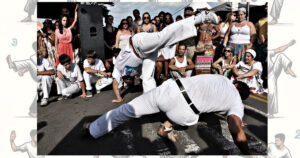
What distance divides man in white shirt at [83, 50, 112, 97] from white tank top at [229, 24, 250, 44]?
292 centimetres

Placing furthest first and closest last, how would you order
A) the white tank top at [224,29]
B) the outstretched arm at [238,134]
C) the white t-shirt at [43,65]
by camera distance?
the white tank top at [224,29] → the white t-shirt at [43,65] → the outstretched arm at [238,134]

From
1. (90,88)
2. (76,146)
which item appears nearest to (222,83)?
(76,146)

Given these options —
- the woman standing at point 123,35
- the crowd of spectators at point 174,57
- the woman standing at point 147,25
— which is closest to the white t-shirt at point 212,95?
the crowd of spectators at point 174,57

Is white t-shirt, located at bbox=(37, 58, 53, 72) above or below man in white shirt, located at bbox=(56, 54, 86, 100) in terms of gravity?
above

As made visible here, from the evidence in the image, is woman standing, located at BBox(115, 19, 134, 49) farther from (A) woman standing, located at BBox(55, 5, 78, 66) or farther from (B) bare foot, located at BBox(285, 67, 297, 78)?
(B) bare foot, located at BBox(285, 67, 297, 78)

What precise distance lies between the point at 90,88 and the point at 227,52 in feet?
10.6

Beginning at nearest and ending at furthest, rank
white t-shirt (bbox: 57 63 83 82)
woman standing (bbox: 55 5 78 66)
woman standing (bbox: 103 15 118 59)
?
white t-shirt (bbox: 57 63 83 82) < woman standing (bbox: 55 5 78 66) < woman standing (bbox: 103 15 118 59)

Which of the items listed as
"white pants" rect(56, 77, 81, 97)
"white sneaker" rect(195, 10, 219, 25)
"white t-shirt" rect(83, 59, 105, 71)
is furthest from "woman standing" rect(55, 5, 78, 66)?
"white sneaker" rect(195, 10, 219, 25)

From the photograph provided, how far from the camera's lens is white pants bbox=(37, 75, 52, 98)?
11.3 ft

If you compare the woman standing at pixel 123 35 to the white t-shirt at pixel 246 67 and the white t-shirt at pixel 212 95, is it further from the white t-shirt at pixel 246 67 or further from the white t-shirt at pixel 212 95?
the white t-shirt at pixel 212 95

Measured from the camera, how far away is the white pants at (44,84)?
345 centimetres

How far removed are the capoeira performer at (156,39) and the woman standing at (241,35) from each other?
220 centimetres

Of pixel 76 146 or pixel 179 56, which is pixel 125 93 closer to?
pixel 179 56

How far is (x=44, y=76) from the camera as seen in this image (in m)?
3.54
